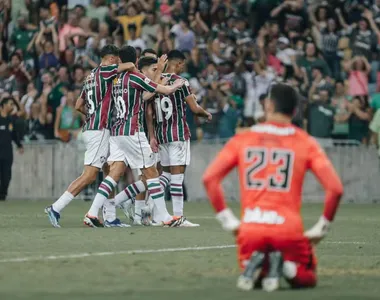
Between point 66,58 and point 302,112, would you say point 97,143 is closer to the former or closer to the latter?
point 302,112

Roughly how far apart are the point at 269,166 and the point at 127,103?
7.09m

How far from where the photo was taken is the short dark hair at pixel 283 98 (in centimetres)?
893

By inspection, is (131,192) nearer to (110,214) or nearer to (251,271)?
(110,214)

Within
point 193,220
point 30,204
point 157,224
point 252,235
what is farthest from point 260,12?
point 252,235

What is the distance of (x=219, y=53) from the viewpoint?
92.7 ft

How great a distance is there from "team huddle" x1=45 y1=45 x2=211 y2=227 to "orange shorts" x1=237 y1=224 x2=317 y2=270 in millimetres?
6779

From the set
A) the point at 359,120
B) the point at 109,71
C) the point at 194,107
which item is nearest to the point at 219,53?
the point at 359,120

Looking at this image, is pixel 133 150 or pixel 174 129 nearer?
pixel 133 150

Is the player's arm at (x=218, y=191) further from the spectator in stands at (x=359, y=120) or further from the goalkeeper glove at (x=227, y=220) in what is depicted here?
the spectator in stands at (x=359, y=120)

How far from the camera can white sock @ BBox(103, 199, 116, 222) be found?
53.3 ft

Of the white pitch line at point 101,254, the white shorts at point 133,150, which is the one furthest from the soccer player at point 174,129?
the white pitch line at point 101,254

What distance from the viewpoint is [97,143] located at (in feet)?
52.7

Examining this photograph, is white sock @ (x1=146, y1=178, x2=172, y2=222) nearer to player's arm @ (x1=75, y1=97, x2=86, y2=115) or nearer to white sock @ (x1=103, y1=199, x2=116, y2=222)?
white sock @ (x1=103, y1=199, x2=116, y2=222)

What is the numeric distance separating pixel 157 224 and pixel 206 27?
13113 millimetres
